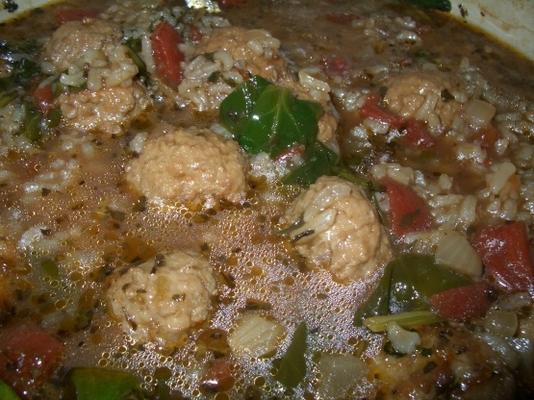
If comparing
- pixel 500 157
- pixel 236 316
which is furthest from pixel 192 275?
pixel 500 157

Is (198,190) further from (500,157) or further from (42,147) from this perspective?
(500,157)

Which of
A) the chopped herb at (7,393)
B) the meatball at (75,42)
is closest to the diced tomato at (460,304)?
the chopped herb at (7,393)

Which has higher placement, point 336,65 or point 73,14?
point 73,14

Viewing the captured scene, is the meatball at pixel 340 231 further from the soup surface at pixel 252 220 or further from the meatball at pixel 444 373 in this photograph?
the meatball at pixel 444 373

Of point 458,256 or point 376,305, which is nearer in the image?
point 376,305

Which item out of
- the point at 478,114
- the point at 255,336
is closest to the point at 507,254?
the point at 478,114

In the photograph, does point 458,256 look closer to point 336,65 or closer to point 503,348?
point 503,348
